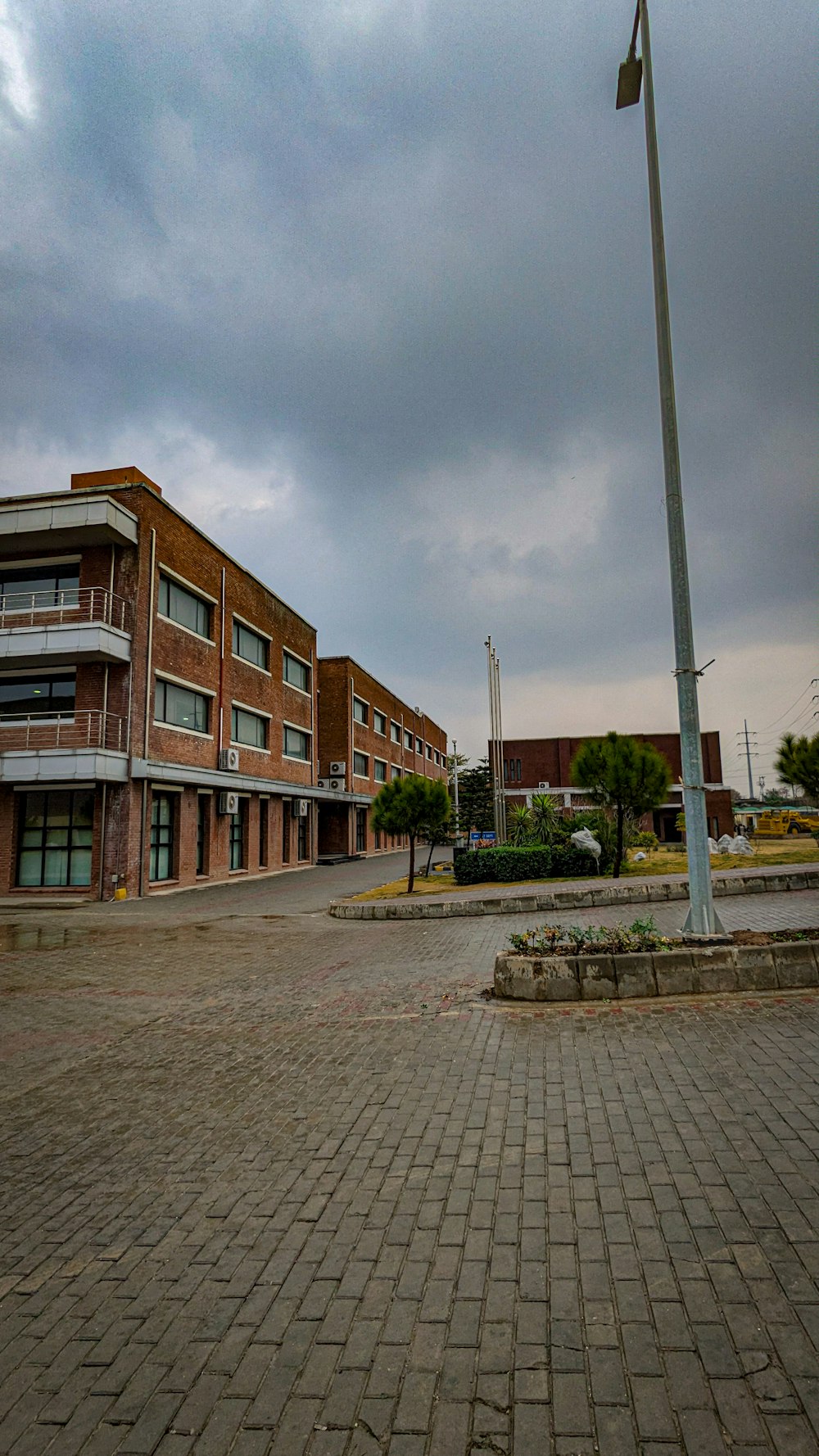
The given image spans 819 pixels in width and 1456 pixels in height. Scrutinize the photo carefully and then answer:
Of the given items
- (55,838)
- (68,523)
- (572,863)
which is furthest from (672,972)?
(68,523)

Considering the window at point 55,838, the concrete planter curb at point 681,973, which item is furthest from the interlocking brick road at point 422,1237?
the window at point 55,838

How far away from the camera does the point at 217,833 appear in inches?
1073

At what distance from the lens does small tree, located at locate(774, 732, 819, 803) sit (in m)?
22.7

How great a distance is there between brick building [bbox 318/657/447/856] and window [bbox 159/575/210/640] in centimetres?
1431

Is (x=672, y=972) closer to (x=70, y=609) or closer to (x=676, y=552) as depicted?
(x=676, y=552)

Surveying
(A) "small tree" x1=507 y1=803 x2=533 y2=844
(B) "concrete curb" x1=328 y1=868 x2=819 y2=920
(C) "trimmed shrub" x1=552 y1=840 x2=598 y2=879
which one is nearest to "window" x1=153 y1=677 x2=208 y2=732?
(B) "concrete curb" x1=328 y1=868 x2=819 y2=920

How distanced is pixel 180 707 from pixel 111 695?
3014mm

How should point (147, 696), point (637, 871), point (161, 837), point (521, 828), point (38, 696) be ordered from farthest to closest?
point (521, 828)
point (161, 837)
point (38, 696)
point (147, 696)
point (637, 871)

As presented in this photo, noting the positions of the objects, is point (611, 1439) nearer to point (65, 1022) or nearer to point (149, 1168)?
point (149, 1168)

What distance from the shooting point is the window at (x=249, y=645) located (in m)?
29.9

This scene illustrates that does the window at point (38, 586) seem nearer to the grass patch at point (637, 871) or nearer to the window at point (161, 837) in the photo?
the window at point (161, 837)

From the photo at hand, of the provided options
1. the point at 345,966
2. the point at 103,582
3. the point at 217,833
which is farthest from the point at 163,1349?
the point at 217,833

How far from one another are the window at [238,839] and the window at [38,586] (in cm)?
969

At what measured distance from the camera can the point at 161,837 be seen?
23.9 meters
